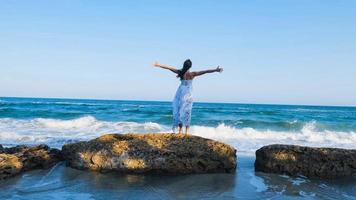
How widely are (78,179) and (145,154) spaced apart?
122 cm

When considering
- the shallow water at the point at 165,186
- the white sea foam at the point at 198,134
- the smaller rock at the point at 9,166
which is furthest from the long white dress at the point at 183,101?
the white sea foam at the point at 198,134

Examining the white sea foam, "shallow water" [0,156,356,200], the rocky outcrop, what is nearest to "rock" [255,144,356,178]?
"shallow water" [0,156,356,200]

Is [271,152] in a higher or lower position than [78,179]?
higher

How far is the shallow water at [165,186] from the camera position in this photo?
5.89m

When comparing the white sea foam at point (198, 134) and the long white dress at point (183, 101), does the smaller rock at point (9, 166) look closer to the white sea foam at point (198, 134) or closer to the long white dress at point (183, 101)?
the long white dress at point (183, 101)

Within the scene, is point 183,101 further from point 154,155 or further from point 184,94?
point 154,155

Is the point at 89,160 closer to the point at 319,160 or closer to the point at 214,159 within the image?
the point at 214,159

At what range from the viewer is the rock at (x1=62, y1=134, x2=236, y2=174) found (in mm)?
7324

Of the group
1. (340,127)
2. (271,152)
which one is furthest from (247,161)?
(340,127)

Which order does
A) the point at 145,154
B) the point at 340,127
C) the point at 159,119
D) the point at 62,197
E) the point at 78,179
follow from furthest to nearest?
the point at 159,119 < the point at 340,127 < the point at 145,154 < the point at 78,179 < the point at 62,197

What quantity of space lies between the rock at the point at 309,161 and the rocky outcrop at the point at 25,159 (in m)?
3.97

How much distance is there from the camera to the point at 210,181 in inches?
270

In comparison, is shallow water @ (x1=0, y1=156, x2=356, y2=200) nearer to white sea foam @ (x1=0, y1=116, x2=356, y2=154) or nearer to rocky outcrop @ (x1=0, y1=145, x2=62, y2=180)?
rocky outcrop @ (x1=0, y1=145, x2=62, y2=180)

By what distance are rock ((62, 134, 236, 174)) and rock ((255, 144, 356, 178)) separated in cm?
73
